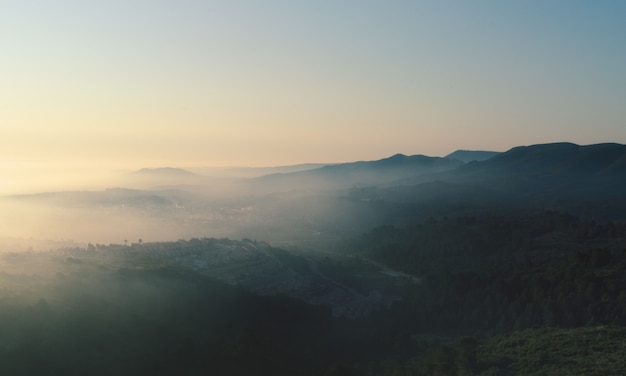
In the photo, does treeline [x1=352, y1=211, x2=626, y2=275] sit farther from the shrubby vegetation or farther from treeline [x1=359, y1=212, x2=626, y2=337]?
the shrubby vegetation

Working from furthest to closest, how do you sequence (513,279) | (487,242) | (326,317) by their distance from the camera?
(487,242) < (513,279) < (326,317)

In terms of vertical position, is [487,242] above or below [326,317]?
above

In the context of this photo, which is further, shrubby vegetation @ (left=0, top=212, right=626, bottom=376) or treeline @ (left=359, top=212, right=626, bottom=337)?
treeline @ (left=359, top=212, right=626, bottom=337)

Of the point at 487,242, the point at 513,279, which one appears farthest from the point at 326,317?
the point at 487,242

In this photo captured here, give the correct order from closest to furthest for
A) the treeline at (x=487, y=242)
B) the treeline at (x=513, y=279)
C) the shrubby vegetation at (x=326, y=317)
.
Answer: the shrubby vegetation at (x=326, y=317)
the treeline at (x=513, y=279)
the treeline at (x=487, y=242)

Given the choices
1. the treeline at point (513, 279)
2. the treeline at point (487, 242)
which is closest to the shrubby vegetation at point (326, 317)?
the treeline at point (513, 279)

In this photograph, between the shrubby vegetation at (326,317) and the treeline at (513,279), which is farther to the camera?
the treeline at (513,279)

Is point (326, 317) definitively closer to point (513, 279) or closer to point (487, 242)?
point (513, 279)

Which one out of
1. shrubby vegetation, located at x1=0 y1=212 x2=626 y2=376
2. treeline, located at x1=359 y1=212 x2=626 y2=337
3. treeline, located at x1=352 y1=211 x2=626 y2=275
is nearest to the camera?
shrubby vegetation, located at x1=0 y1=212 x2=626 y2=376

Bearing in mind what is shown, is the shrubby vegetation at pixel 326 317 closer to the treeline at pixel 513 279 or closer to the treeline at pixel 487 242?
the treeline at pixel 513 279

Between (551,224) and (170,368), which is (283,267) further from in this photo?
(551,224)

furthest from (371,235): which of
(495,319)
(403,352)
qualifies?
(403,352)

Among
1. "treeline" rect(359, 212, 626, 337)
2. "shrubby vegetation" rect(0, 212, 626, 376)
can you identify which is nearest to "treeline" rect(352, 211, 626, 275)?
"treeline" rect(359, 212, 626, 337)
